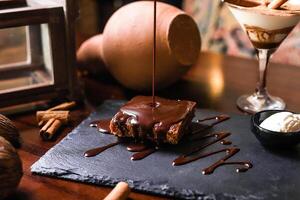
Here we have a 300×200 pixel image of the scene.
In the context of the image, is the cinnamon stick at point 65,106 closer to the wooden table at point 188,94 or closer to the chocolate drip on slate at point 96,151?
the wooden table at point 188,94

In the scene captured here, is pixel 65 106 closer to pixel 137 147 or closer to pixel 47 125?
pixel 47 125

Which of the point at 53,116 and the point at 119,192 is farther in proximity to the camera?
the point at 53,116

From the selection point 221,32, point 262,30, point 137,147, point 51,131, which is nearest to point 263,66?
point 262,30

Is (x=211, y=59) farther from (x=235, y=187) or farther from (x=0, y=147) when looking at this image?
(x=0, y=147)

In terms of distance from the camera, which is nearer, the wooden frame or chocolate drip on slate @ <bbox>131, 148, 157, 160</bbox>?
chocolate drip on slate @ <bbox>131, 148, 157, 160</bbox>

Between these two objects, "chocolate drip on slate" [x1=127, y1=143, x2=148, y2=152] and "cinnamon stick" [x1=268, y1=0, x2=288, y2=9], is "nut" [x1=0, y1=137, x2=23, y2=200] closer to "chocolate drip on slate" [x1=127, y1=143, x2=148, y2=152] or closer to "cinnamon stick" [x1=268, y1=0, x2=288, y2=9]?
"chocolate drip on slate" [x1=127, y1=143, x2=148, y2=152]

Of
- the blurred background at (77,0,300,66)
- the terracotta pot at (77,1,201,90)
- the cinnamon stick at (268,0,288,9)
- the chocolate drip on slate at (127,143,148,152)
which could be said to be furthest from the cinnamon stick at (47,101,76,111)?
the blurred background at (77,0,300,66)

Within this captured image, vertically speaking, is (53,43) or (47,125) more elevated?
(53,43)
